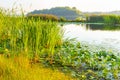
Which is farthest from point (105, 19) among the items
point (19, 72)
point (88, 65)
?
point (19, 72)

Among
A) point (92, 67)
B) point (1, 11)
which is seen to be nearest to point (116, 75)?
point (92, 67)

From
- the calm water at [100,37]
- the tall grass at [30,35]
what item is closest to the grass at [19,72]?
the tall grass at [30,35]

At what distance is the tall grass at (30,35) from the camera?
7473 mm

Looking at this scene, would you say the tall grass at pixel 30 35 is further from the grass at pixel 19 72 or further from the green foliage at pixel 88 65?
the grass at pixel 19 72

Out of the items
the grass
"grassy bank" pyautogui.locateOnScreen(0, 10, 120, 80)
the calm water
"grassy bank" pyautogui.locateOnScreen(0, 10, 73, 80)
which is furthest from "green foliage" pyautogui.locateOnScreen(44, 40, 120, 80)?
the calm water

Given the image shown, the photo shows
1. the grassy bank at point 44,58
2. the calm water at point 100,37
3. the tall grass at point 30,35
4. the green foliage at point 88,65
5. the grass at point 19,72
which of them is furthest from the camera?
the calm water at point 100,37

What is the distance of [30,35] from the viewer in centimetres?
757

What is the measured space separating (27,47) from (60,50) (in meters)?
1.90

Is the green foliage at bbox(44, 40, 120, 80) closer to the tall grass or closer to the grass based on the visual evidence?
the tall grass

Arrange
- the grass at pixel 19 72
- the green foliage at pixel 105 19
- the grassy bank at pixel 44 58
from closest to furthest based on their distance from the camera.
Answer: the grass at pixel 19 72, the grassy bank at pixel 44 58, the green foliage at pixel 105 19

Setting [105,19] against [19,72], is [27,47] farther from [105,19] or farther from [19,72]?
[105,19]

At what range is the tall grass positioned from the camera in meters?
7.47

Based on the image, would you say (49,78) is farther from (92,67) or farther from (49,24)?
(49,24)

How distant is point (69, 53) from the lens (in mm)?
8711
